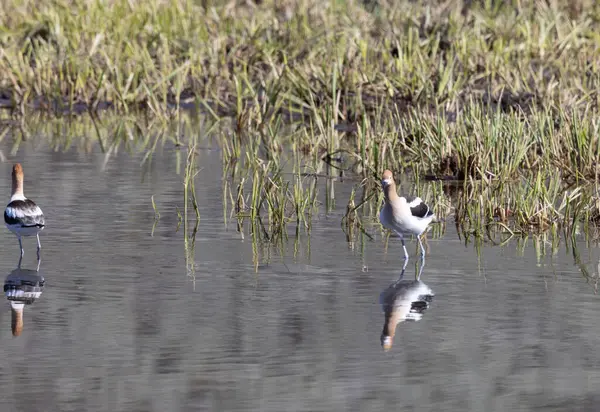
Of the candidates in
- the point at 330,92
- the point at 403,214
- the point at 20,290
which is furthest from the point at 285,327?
the point at 330,92

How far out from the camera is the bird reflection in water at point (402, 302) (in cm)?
774

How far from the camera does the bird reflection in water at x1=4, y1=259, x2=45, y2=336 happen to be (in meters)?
8.04

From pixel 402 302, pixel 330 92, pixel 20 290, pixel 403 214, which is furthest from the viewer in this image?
pixel 330 92

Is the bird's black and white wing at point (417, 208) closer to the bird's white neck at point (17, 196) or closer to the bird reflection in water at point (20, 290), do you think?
the bird reflection in water at point (20, 290)

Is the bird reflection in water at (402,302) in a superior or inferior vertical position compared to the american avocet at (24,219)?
inferior

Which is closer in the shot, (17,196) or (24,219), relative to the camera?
(24,219)

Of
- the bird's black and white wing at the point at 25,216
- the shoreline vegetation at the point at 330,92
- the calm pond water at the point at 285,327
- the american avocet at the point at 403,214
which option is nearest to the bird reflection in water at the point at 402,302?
the calm pond water at the point at 285,327

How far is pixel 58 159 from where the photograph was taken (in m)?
15.8

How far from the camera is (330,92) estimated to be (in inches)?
729

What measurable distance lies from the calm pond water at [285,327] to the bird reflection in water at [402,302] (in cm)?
3

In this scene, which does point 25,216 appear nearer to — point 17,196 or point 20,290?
point 17,196

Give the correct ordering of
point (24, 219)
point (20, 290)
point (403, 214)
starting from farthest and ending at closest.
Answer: point (24, 219) < point (403, 214) < point (20, 290)

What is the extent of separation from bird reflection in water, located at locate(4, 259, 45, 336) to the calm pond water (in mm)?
32

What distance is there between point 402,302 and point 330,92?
10177 millimetres
